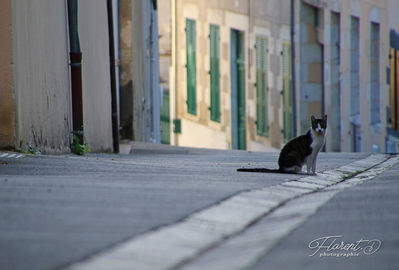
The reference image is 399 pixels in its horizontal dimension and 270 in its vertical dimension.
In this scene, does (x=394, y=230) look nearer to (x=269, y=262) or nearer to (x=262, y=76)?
(x=269, y=262)

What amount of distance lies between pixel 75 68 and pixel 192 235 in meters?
7.15

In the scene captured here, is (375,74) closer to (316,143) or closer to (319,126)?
(319,126)

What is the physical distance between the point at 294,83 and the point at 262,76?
2.70ft

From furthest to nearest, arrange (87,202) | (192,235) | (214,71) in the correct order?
1. (214,71)
2. (87,202)
3. (192,235)

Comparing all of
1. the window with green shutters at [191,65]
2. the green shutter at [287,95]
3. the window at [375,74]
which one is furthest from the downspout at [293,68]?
the window with green shutters at [191,65]

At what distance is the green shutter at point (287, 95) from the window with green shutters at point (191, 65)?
3.83m

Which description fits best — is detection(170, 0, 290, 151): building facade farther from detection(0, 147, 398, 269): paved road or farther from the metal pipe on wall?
detection(0, 147, 398, 269): paved road

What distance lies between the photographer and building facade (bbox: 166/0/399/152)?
23.0m

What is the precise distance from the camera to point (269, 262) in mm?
3766

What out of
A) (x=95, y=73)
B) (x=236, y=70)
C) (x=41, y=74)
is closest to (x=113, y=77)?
(x=95, y=73)

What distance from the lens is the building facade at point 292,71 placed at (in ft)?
75.4

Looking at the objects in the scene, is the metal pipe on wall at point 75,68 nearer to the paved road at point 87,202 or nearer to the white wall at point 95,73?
the white wall at point 95,73

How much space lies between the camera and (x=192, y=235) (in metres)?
4.30

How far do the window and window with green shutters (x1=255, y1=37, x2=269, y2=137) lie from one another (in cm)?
314
